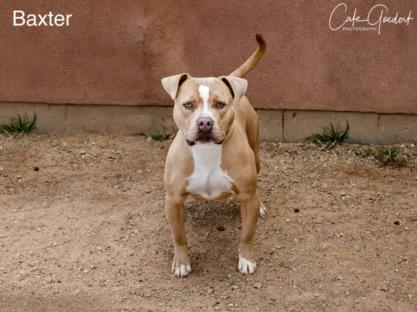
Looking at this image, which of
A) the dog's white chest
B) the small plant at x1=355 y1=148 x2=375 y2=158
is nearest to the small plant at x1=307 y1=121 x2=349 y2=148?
the small plant at x1=355 y1=148 x2=375 y2=158

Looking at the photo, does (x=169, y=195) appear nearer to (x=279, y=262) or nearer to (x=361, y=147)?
(x=279, y=262)

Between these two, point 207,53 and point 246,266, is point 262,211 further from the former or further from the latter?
point 207,53

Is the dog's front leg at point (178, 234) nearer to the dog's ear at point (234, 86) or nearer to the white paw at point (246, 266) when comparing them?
the white paw at point (246, 266)

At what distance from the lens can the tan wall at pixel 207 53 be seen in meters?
6.39

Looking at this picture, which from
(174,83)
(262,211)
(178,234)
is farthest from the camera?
(262,211)

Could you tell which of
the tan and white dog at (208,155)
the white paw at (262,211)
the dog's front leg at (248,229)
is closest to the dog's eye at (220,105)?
the tan and white dog at (208,155)

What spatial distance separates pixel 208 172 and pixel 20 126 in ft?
10.3

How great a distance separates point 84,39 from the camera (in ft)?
22.0

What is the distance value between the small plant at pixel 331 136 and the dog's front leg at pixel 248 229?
7.15ft

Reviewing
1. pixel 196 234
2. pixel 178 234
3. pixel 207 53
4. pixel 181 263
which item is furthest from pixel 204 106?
pixel 207 53

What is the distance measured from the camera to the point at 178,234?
4695 millimetres

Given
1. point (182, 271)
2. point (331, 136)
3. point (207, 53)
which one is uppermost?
point (207, 53)

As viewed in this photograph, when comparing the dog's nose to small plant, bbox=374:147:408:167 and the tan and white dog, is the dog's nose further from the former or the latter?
small plant, bbox=374:147:408:167

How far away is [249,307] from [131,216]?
151 centimetres
